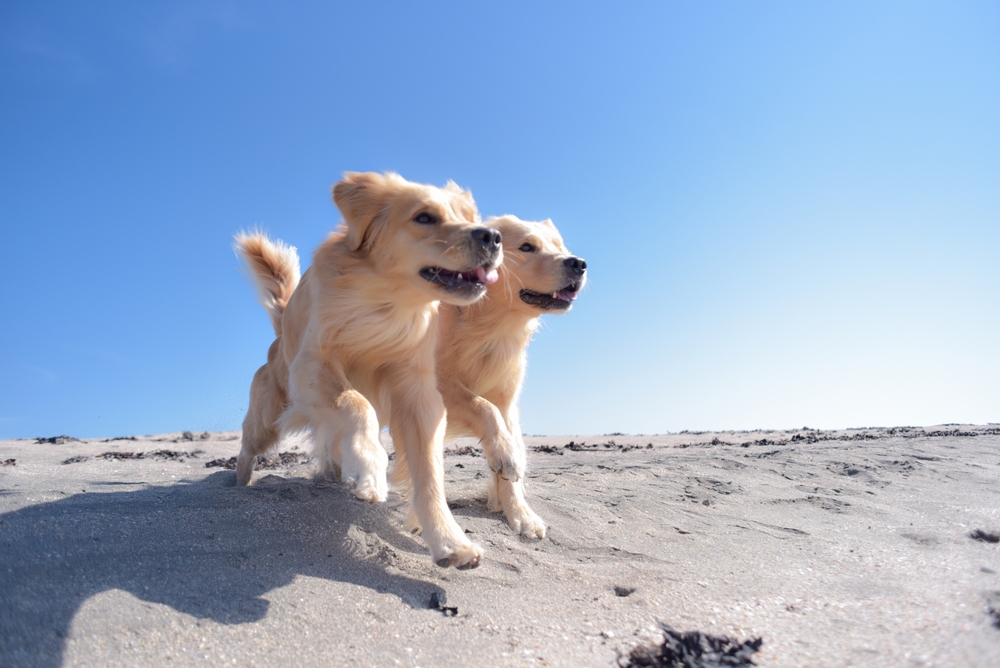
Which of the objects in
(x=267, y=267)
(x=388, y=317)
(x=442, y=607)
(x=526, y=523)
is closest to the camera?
(x=442, y=607)

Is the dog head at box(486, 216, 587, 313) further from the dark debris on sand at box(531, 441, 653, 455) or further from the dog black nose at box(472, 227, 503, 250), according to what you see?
the dark debris on sand at box(531, 441, 653, 455)

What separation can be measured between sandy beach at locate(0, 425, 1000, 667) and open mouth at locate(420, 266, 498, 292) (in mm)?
1354

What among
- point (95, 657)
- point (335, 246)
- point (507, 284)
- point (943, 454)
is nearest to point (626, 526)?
point (507, 284)

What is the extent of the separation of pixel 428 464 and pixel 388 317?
0.84m

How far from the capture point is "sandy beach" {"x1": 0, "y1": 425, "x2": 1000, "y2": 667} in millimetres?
2008

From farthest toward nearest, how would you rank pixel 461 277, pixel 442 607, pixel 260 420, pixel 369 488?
pixel 260 420
pixel 461 277
pixel 369 488
pixel 442 607

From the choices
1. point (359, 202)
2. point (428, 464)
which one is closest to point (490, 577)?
point (428, 464)

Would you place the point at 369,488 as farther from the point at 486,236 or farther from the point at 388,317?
the point at 486,236

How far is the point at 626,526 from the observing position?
12.2 feet

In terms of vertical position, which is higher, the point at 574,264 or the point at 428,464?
the point at 574,264

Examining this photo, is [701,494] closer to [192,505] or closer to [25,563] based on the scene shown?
[192,505]

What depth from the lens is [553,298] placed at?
13.8 ft

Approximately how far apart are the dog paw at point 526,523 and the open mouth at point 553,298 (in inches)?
53.1

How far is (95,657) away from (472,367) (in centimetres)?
274
